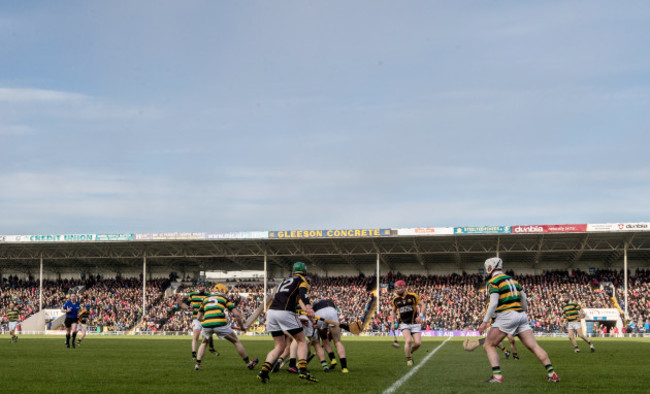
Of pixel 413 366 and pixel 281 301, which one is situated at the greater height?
pixel 281 301

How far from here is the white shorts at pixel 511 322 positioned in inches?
486

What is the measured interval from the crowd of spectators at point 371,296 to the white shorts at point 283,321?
40.0m

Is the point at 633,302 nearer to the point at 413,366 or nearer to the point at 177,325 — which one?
the point at 177,325

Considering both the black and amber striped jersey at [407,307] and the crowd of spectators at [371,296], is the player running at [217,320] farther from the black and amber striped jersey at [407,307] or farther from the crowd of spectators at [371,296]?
the crowd of spectators at [371,296]

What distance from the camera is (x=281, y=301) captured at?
513 inches

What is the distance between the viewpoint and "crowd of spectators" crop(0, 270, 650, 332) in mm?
54219

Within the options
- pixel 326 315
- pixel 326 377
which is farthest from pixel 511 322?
pixel 326 315

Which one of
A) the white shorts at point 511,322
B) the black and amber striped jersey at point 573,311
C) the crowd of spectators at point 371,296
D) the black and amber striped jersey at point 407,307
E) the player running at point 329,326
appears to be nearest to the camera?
the white shorts at point 511,322

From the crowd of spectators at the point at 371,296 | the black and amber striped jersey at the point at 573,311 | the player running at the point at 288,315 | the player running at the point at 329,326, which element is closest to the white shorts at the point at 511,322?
the player running at the point at 288,315

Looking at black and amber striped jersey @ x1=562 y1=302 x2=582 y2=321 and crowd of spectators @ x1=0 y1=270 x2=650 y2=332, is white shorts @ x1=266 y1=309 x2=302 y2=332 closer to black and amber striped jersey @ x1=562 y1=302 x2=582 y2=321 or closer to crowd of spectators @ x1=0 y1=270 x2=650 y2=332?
black and amber striped jersey @ x1=562 y1=302 x2=582 y2=321

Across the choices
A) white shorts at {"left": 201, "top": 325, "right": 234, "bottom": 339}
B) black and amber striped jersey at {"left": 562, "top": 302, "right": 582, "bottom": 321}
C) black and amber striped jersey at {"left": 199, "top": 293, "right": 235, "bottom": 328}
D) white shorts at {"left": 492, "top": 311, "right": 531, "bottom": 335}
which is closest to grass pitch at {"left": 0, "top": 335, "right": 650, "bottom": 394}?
white shorts at {"left": 201, "top": 325, "right": 234, "bottom": 339}

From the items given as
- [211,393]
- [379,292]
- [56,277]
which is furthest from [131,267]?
[211,393]

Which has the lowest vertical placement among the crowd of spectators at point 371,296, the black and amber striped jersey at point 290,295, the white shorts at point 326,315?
the crowd of spectators at point 371,296

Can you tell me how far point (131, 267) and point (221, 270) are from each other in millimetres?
9308
